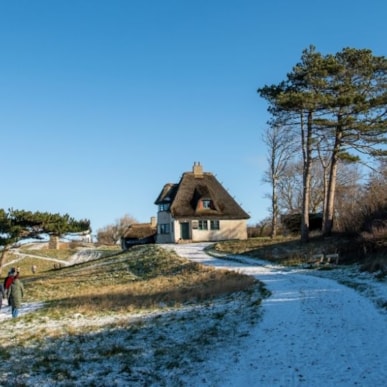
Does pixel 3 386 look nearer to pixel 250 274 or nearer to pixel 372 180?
pixel 250 274

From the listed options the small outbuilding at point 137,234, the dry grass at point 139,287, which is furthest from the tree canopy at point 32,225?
the small outbuilding at point 137,234

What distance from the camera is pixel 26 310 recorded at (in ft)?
63.5

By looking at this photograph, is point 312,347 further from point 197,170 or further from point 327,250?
point 197,170

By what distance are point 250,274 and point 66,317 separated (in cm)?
922

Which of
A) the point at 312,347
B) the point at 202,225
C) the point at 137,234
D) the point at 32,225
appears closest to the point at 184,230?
the point at 202,225

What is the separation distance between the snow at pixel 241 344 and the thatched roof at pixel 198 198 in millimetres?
30366

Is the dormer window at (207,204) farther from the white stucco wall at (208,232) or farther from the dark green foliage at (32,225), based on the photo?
the dark green foliage at (32,225)

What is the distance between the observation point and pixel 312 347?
392 inches

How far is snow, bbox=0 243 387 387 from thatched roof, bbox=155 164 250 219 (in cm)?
3037

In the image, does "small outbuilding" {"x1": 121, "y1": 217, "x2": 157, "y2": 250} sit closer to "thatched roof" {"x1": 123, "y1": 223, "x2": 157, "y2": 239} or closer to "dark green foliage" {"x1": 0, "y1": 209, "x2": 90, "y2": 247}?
"thatched roof" {"x1": 123, "y1": 223, "x2": 157, "y2": 239}

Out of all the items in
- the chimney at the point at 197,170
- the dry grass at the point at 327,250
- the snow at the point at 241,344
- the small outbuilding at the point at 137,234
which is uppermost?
the chimney at the point at 197,170

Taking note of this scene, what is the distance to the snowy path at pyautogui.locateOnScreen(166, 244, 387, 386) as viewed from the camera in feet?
27.4

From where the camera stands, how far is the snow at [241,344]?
8773 mm

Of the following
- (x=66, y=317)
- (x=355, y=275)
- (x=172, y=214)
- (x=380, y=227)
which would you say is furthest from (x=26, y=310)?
(x=172, y=214)
